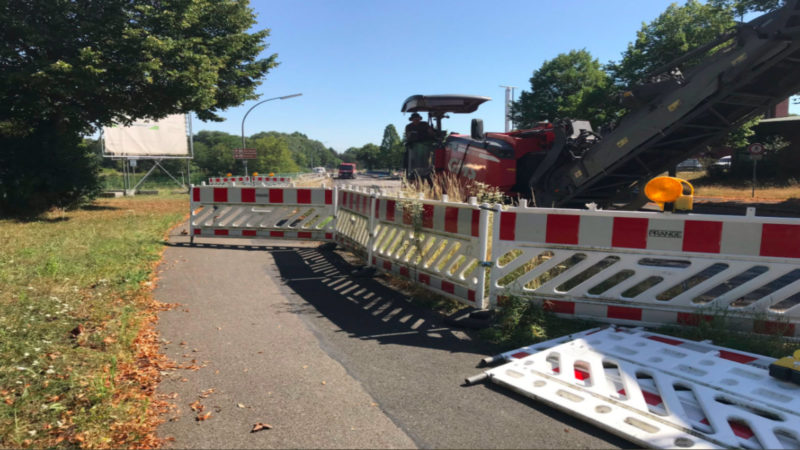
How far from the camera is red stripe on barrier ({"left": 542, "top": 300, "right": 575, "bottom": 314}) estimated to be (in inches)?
201

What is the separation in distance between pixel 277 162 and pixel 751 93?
83.9 meters

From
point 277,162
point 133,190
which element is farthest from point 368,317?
point 277,162

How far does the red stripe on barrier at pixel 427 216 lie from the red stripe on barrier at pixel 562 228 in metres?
1.61

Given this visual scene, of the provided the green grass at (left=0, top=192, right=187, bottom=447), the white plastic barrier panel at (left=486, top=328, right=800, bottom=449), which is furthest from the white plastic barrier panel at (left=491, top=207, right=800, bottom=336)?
the green grass at (left=0, top=192, right=187, bottom=447)

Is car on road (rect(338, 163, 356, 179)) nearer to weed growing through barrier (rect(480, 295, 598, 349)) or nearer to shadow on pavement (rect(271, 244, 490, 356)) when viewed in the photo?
shadow on pavement (rect(271, 244, 490, 356))

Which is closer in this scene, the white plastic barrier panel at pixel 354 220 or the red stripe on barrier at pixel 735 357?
the red stripe on barrier at pixel 735 357

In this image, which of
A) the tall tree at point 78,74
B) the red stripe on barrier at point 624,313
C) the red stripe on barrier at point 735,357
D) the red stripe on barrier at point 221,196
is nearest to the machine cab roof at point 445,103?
the red stripe on barrier at point 221,196

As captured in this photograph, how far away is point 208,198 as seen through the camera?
35.9 ft

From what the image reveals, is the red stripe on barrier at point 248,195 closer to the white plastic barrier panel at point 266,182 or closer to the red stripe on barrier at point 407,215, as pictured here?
the white plastic barrier panel at point 266,182

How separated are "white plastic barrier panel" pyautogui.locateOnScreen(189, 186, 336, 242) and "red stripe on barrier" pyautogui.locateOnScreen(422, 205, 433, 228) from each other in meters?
4.36

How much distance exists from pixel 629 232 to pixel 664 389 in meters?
1.96

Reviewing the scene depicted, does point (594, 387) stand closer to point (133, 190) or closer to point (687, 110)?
point (687, 110)

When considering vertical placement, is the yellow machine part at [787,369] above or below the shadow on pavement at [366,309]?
above

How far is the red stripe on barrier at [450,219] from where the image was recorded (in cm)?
578
